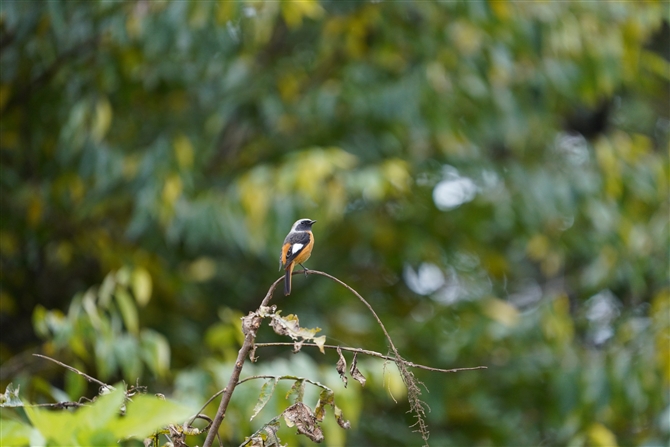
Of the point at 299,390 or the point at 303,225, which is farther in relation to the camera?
the point at 303,225

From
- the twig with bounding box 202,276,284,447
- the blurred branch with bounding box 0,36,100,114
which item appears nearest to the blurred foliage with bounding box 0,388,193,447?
the twig with bounding box 202,276,284,447

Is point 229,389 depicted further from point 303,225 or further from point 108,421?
point 303,225

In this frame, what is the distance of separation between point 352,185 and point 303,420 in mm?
2776

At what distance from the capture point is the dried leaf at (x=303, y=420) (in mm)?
1422

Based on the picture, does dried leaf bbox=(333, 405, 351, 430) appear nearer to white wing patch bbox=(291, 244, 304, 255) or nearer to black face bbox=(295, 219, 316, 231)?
white wing patch bbox=(291, 244, 304, 255)

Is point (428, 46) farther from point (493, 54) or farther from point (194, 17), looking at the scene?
point (194, 17)

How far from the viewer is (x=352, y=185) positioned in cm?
414

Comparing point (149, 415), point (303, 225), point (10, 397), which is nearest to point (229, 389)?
point (149, 415)

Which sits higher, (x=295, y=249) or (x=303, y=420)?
(x=303, y=420)

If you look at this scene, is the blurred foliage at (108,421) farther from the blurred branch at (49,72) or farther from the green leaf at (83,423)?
the blurred branch at (49,72)

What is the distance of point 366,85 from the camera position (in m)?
5.00

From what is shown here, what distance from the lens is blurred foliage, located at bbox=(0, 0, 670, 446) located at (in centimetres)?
419

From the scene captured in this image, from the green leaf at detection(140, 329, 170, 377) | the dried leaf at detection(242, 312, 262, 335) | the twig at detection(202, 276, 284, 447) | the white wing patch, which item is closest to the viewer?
the twig at detection(202, 276, 284, 447)

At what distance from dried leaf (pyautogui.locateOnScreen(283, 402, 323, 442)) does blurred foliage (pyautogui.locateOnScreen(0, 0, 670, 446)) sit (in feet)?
8.06
